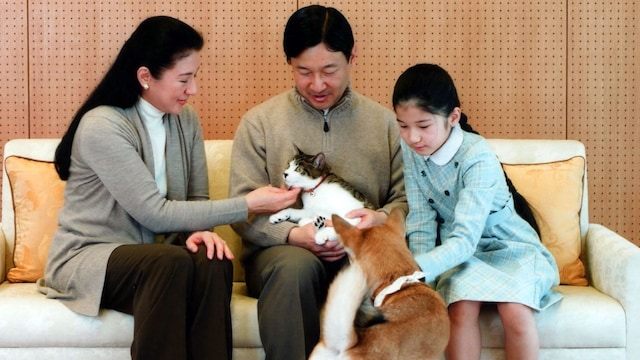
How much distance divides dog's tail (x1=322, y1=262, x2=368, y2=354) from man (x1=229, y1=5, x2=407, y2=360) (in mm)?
442

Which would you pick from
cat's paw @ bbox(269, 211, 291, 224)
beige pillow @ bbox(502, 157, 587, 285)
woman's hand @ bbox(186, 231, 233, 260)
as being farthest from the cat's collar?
beige pillow @ bbox(502, 157, 587, 285)

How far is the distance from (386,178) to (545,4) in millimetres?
1351

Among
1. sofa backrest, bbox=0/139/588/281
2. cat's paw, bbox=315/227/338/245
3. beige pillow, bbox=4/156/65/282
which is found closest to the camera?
cat's paw, bbox=315/227/338/245

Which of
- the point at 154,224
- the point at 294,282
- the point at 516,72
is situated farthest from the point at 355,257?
the point at 516,72

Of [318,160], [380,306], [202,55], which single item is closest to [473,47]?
[202,55]

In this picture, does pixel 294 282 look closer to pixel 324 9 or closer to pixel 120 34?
pixel 324 9

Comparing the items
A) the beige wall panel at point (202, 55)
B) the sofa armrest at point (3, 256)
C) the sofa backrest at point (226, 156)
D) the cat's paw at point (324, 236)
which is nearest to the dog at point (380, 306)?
the cat's paw at point (324, 236)

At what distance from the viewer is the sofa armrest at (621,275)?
2453 mm

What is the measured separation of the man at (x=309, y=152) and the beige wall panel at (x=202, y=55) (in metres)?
0.80

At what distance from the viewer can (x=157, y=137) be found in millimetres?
2625

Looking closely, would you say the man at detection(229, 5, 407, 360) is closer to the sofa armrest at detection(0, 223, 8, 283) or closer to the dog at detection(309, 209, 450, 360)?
the dog at detection(309, 209, 450, 360)

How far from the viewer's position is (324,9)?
102 inches

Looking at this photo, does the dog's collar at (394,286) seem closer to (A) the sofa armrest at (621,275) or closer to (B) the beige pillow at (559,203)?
(A) the sofa armrest at (621,275)

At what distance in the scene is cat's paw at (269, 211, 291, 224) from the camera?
257 centimetres
